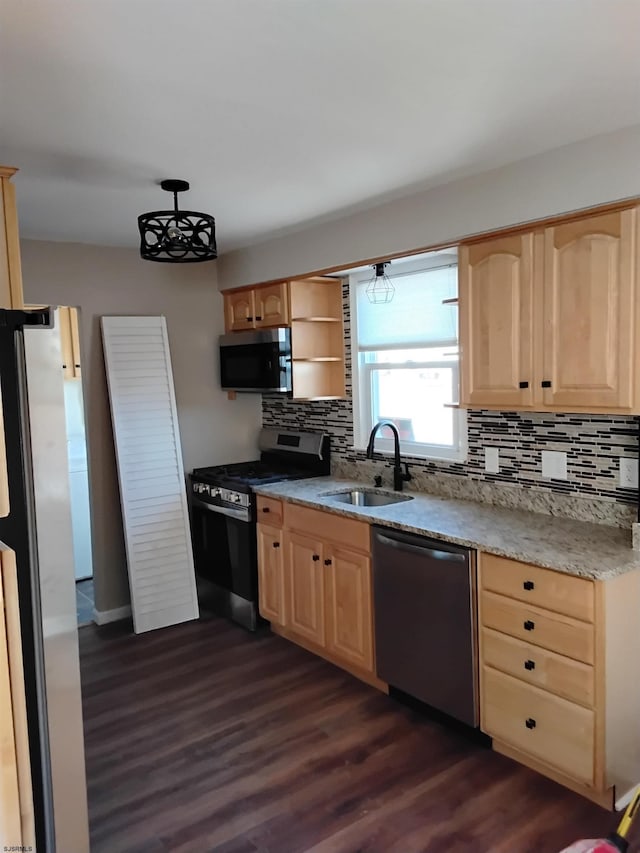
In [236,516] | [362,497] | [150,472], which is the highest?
[150,472]

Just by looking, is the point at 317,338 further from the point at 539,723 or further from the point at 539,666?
the point at 539,723

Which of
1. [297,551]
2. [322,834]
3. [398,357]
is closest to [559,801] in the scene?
[322,834]

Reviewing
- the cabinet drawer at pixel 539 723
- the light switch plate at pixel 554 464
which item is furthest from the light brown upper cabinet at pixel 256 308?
the cabinet drawer at pixel 539 723

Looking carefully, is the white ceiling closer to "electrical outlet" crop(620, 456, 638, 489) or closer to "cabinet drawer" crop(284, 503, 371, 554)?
"electrical outlet" crop(620, 456, 638, 489)

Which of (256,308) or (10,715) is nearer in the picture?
(10,715)

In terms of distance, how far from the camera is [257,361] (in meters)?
4.18

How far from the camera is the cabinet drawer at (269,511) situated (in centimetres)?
373

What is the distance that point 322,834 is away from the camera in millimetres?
2264

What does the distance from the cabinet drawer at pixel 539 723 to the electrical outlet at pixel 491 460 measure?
3.26 ft

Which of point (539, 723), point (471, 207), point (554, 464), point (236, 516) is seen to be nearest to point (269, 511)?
point (236, 516)

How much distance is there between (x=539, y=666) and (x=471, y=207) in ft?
6.20

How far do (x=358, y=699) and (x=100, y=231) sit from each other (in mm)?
2864

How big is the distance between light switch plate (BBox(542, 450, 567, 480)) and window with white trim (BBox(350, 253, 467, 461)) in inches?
19.3

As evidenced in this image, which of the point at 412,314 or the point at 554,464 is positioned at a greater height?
the point at 412,314
